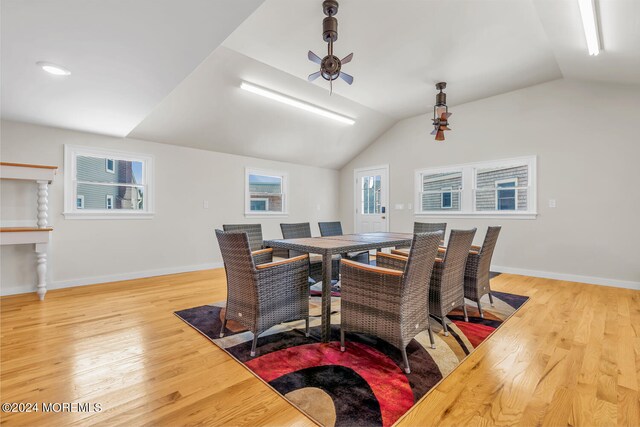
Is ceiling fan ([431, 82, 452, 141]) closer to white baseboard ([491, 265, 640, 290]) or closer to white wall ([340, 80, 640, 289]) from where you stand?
white wall ([340, 80, 640, 289])

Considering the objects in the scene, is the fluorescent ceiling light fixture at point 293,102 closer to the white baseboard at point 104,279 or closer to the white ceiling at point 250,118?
the white ceiling at point 250,118

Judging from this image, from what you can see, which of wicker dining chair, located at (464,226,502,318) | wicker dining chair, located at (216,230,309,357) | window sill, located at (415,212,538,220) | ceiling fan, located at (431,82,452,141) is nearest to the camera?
wicker dining chair, located at (216,230,309,357)

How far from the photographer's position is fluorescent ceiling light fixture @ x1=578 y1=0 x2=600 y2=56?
2391 millimetres

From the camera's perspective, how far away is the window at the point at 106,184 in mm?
4148

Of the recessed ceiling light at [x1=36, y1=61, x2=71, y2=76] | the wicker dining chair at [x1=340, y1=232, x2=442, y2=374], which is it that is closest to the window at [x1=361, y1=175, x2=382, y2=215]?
the wicker dining chair at [x1=340, y1=232, x2=442, y2=374]

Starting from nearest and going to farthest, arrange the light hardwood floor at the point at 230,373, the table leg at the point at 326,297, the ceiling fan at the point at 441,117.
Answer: the light hardwood floor at the point at 230,373 → the table leg at the point at 326,297 → the ceiling fan at the point at 441,117

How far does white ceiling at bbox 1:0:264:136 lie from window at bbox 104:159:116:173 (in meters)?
1.28

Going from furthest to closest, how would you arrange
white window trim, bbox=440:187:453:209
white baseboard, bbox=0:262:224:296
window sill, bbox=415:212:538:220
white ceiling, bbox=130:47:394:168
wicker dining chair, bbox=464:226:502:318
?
white window trim, bbox=440:187:453:209, window sill, bbox=415:212:538:220, white ceiling, bbox=130:47:394:168, white baseboard, bbox=0:262:224:296, wicker dining chair, bbox=464:226:502:318

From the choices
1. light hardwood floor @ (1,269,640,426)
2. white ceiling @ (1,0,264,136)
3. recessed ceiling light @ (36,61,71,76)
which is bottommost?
light hardwood floor @ (1,269,640,426)

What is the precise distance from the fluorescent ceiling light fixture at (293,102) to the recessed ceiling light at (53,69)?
2034 millimetres

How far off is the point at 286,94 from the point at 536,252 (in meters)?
4.77

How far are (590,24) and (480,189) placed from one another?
3047mm


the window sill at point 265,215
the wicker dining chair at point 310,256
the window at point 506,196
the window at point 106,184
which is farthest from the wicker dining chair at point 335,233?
the window at point 106,184

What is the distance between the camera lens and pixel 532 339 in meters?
2.39
